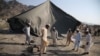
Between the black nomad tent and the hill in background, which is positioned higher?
the hill in background

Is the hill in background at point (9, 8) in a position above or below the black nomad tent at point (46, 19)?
above

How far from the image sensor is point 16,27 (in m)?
20.4

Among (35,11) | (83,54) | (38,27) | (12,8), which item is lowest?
(83,54)

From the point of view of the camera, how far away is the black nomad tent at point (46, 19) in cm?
1967

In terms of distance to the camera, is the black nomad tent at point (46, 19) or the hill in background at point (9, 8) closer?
the black nomad tent at point (46, 19)

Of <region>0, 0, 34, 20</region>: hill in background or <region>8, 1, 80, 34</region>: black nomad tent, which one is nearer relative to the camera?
<region>8, 1, 80, 34</region>: black nomad tent

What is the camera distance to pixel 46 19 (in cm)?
2022

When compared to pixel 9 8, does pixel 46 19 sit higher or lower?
lower

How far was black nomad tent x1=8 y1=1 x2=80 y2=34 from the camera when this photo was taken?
19.7 m

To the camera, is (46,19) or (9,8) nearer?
(46,19)

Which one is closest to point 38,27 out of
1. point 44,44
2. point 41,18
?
point 41,18

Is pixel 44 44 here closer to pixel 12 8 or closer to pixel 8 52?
pixel 8 52

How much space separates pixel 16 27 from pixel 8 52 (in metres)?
8.29

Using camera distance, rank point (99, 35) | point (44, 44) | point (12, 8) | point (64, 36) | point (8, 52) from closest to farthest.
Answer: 1. point (44, 44)
2. point (8, 52)
3. point (64, 36)
4. point (99, 35)
5. point (12, 8)
